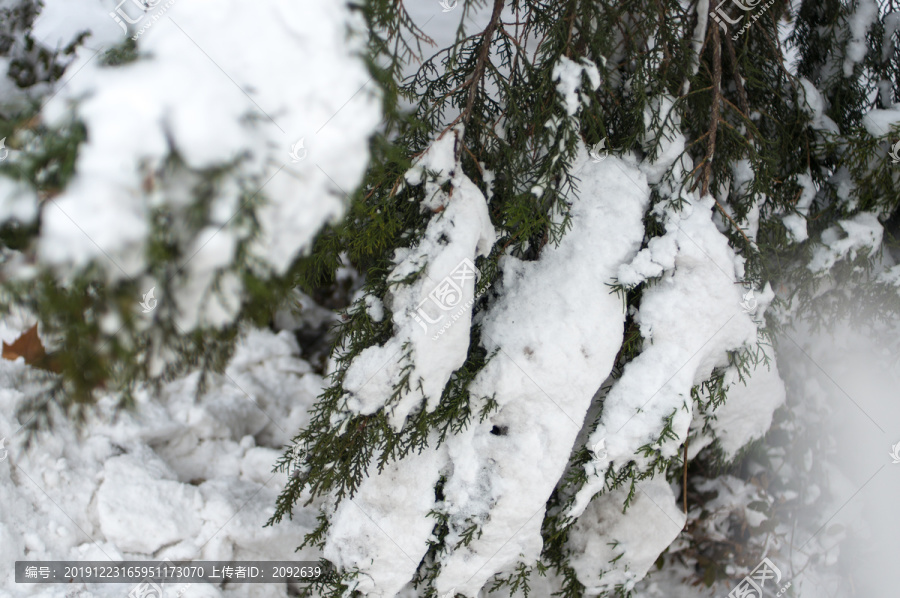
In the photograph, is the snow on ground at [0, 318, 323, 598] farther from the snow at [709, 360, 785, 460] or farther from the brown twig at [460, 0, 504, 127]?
the snow at [709, 360, 785, 460]

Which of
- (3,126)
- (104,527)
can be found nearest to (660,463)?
(3,126)

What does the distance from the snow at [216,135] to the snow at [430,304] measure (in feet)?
1.73

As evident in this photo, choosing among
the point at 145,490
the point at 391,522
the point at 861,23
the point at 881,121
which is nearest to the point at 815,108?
the point at 881,121

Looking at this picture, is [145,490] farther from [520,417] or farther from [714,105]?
[714,105]

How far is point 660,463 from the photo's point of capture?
249 cm

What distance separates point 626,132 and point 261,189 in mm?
1842

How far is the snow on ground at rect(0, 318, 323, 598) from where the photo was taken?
2914 millimetres

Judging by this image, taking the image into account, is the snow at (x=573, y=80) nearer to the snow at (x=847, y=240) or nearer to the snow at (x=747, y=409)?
the snow at (x=747, y=409)

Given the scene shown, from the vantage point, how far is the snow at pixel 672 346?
2.40 m

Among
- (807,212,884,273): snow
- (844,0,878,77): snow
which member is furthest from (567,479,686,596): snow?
(844,0,878,77): snow

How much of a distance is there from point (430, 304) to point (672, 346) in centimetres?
113

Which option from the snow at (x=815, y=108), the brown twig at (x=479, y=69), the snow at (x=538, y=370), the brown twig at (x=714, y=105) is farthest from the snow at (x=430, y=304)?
the snow at (x=815, y=108)

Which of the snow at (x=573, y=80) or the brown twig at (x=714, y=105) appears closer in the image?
the snow at (x=573, y=80)

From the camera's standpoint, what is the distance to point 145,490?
3.15 m
